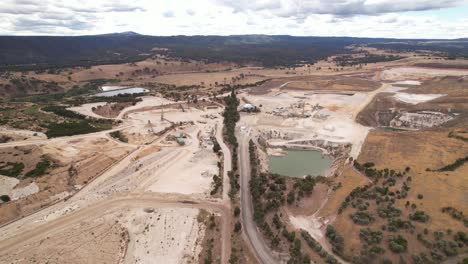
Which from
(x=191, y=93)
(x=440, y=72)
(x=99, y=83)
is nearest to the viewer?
(x=191, y=93)

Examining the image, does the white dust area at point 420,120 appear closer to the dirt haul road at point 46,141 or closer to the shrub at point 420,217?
the shrub at point 420,217

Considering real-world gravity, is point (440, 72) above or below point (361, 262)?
above

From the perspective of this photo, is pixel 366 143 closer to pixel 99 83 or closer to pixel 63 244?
pixel 63 244

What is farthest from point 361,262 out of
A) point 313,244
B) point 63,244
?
point 63,244

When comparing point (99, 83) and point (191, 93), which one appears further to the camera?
point (99, 83)

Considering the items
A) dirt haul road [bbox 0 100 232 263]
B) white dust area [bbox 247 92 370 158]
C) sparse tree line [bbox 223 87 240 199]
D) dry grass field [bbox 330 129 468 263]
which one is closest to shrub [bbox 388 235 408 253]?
dry grass field [bbox 330 129 468 263]

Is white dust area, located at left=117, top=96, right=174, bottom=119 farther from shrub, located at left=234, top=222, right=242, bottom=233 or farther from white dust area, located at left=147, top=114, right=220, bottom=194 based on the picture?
shrub, located at left=234, top=222, right=242, bottom=233
